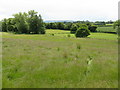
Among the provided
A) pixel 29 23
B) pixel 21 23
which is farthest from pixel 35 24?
pixel 21 23

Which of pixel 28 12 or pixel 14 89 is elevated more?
pixel 28 12

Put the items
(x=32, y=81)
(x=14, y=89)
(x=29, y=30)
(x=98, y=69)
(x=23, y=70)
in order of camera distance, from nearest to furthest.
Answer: (x=14, y=89)
(x=32, y=81)
(x=23, y=70)
(x=98, y=69)
(x=29, y=30)

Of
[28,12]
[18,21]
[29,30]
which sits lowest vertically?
[29,30]

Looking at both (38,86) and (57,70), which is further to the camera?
(57,70)

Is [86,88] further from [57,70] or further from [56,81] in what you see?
[57,70]

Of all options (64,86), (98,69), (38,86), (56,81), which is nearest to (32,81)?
(38,86)

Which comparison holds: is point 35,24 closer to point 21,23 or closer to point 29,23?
point 29,23

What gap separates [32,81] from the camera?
5.65 meters

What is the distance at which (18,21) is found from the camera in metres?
70.3

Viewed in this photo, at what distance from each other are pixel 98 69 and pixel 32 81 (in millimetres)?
3849

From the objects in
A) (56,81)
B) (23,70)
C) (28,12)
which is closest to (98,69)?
(56,81)

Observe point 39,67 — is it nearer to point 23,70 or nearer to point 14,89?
point 23,70

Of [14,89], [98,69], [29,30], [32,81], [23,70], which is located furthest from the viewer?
[29,30]

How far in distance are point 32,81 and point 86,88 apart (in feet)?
7.72
